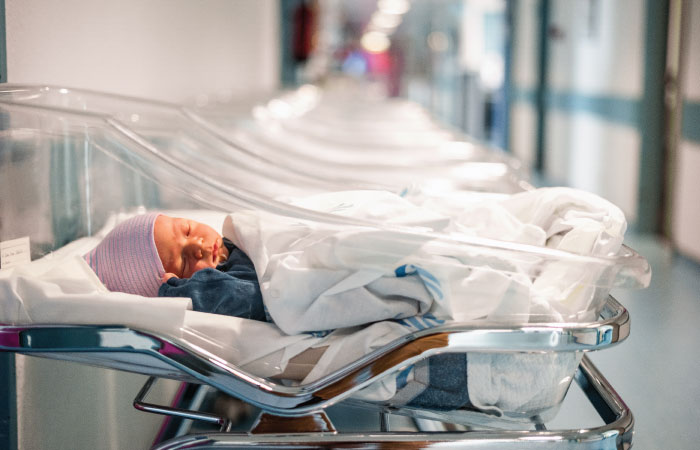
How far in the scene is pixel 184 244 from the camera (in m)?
1.17

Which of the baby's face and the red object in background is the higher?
the red object in background

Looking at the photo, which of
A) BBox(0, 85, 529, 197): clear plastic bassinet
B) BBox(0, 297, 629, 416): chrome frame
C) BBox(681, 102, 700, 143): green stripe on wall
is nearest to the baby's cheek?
BBox(0, 85, 529, 197): clear plastic bassinet

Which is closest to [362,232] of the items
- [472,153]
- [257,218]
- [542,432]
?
[257,218]

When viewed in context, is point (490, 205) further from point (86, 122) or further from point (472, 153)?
point (472, 153)

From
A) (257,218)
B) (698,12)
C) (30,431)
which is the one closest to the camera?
(257,218)

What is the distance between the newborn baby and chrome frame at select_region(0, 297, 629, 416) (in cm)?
15

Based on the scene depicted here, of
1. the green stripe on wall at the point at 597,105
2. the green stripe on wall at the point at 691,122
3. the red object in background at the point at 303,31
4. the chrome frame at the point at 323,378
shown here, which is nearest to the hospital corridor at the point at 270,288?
the chrome frame at the point at 323,378

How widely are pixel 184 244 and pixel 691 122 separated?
327 centimetres

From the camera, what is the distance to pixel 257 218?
105 cm

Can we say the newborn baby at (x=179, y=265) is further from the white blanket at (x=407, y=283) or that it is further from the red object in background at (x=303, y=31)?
the red object in background at (x=303, y=31)

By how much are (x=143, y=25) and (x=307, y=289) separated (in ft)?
5.89

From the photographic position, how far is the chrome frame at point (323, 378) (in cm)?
86

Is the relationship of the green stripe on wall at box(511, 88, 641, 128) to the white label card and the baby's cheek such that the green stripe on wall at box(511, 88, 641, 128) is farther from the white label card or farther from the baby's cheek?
the white label card

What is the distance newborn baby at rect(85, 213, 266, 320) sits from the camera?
1037 mm
